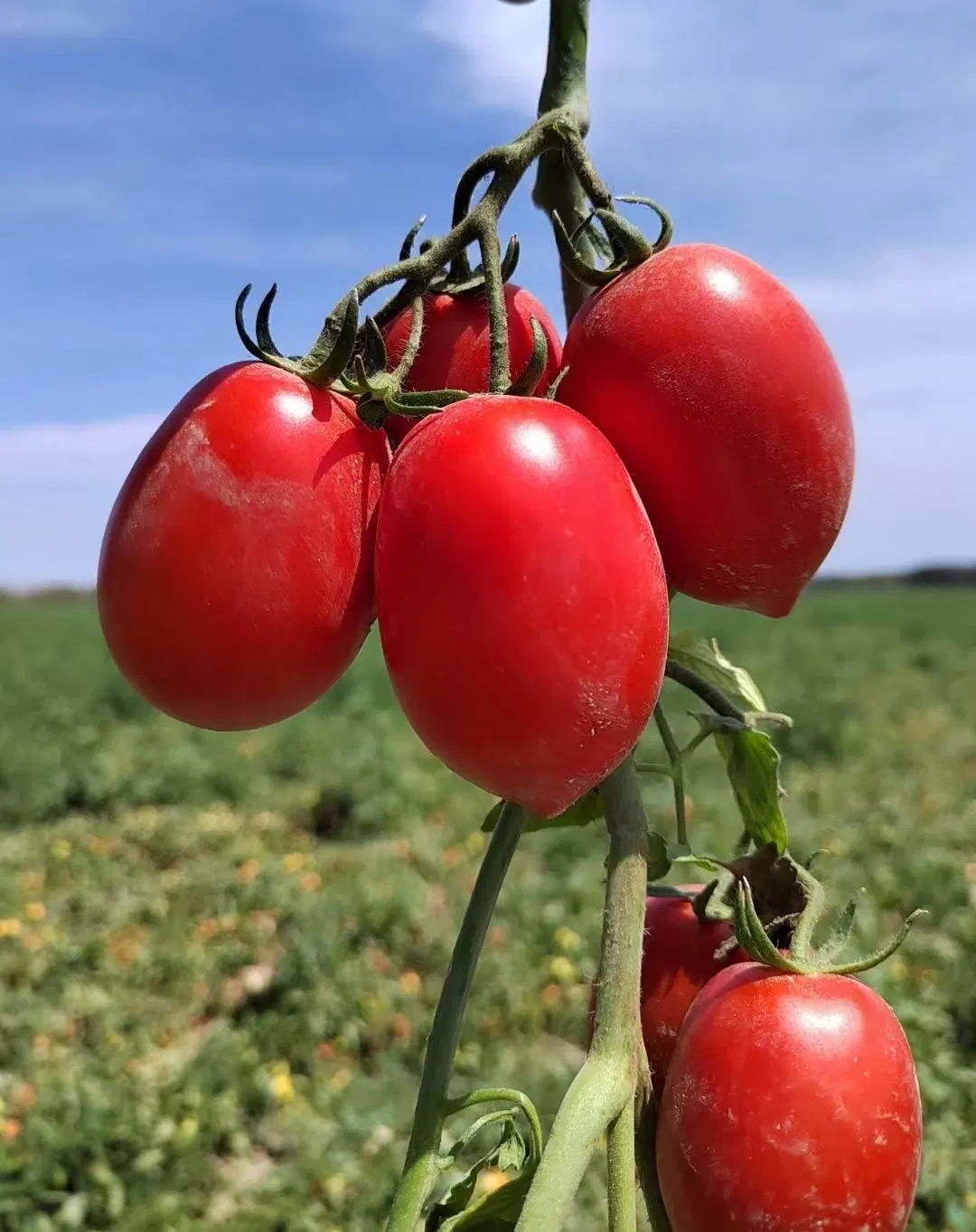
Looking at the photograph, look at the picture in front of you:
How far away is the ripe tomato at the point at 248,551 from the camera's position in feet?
2.55

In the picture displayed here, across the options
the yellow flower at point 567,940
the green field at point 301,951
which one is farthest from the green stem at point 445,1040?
the yellow flower at point 567,940

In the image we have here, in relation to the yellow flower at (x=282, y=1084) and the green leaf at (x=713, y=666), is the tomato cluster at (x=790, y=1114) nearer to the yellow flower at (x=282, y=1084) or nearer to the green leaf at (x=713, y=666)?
the green leaf at (x=713, y=666)

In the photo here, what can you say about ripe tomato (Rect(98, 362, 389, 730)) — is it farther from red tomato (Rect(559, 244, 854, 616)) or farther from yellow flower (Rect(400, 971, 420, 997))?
yellow flower (Rect(400, 971, 420, 997))

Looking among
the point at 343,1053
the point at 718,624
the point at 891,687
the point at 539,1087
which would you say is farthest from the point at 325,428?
the point at 718,624

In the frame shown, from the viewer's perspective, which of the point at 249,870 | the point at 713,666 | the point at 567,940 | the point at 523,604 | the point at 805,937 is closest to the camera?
the point at 523,604

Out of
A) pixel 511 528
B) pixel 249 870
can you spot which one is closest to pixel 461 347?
pixel 511 528

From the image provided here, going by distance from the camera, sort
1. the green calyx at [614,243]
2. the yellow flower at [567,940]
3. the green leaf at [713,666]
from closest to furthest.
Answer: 1. the green calyx at [614,243]
2. the green leaf at [713,666]
3. the yellow flower at [567,940]

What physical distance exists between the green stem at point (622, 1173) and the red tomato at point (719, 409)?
14.9 inches

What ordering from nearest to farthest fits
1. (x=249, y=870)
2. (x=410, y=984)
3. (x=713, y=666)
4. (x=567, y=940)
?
1. (x=713, y=666)
2. (x=410, y=984)
3. (x=567, y=940)
4. (x=249, y=870)

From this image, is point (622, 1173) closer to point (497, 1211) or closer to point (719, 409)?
point (497, 1211)

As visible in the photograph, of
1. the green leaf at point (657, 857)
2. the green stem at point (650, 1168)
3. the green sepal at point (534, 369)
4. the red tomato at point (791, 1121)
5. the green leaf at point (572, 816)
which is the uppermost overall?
the green sepal at point (534, 369)

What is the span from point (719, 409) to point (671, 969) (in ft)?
1.76

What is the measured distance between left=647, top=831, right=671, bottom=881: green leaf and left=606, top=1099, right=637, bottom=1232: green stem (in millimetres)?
226

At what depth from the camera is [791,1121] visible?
84 cm
